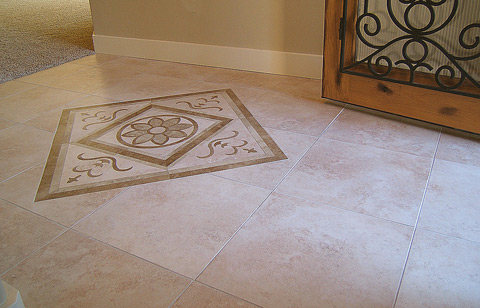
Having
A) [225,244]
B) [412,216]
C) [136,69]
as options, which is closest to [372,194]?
[412,216]

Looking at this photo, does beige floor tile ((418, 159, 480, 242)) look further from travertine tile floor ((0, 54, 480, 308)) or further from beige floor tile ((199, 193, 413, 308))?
beige floor tile ((199, 193, 413, 308))

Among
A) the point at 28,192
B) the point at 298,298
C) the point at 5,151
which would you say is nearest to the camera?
the point at 298,298

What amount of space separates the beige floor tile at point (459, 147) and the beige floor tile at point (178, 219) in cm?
79

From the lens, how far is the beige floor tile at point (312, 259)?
3.75 ft

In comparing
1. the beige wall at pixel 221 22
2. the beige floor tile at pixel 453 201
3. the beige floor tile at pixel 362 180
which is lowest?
the beige floor tile at pixel 362 180

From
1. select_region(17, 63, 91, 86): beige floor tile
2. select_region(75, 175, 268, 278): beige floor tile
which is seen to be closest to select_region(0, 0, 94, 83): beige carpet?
select_region(17, 63, 91, 86): beige floor tile

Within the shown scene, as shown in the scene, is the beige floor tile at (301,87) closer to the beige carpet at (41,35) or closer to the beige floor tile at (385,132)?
the beige floor tile at (385,132)

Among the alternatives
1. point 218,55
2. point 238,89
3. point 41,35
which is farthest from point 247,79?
point 41,35

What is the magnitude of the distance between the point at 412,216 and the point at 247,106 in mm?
1165

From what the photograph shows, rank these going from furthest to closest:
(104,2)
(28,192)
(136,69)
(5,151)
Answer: (104,2) → (136,69) → (5,151) → (28,192)

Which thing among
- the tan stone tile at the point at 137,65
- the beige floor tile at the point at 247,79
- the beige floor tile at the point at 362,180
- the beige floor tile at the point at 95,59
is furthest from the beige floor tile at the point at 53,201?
the beige floor tile at the point at 95,59

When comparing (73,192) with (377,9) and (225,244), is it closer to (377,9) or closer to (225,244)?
(225,244)

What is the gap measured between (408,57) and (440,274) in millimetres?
1141

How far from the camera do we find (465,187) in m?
1.56
